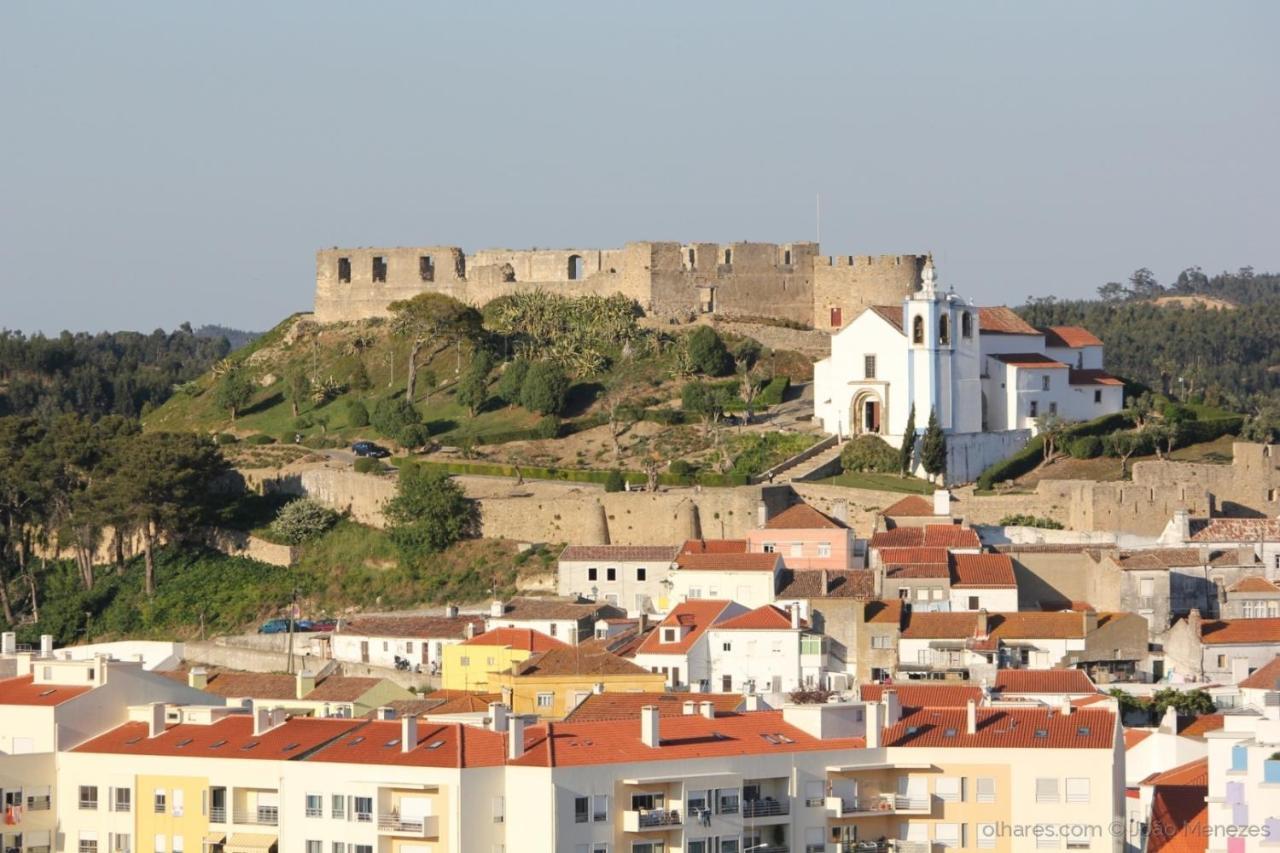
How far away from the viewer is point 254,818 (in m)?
33.8

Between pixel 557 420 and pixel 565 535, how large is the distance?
7.93 meters

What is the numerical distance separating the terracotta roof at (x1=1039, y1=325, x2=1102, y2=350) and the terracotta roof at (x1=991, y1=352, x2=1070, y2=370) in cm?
139

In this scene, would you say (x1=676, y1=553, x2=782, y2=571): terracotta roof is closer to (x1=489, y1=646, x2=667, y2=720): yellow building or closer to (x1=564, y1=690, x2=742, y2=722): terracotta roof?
(x1=489, y1=646, x2=667, y2=720): yellow building

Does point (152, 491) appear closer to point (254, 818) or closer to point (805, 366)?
point (805, 366)

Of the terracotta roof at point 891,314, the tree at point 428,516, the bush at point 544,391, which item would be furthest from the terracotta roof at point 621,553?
the bush at point 544,391

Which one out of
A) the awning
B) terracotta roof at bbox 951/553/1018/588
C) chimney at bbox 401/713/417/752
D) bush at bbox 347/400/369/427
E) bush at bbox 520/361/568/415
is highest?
bush at bbox 520/361/568/415

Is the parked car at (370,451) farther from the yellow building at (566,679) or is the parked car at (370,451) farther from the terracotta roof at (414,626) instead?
the yellow building at (566,679)

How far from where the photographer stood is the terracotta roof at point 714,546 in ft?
175

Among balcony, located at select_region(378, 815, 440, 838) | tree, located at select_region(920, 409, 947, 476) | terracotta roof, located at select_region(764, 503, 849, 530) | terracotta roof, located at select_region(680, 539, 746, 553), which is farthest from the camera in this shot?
tree, located at select_region(920, 409, 947, 476)

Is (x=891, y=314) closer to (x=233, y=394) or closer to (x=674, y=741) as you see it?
(x=233, y=394)

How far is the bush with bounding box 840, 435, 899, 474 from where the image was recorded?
58.9m

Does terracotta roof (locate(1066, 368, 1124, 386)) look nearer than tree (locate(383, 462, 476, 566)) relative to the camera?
No

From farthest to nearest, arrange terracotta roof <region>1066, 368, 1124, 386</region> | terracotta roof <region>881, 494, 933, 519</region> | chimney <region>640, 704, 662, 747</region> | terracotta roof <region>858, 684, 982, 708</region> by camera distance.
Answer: terracotta roof <region>1066, 368, 1124, 386</region> < terracotta roof <region>881, 494, 933, 519</region> < terracotta roof <region>858, 684, 982, 708</region> < chimney <region>640, 704, 662, 747</region>

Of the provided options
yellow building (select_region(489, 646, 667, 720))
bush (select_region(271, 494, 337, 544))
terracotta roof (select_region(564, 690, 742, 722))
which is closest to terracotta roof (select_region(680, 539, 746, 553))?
A: yellow building (select_region(489, 646, 667, 720))
